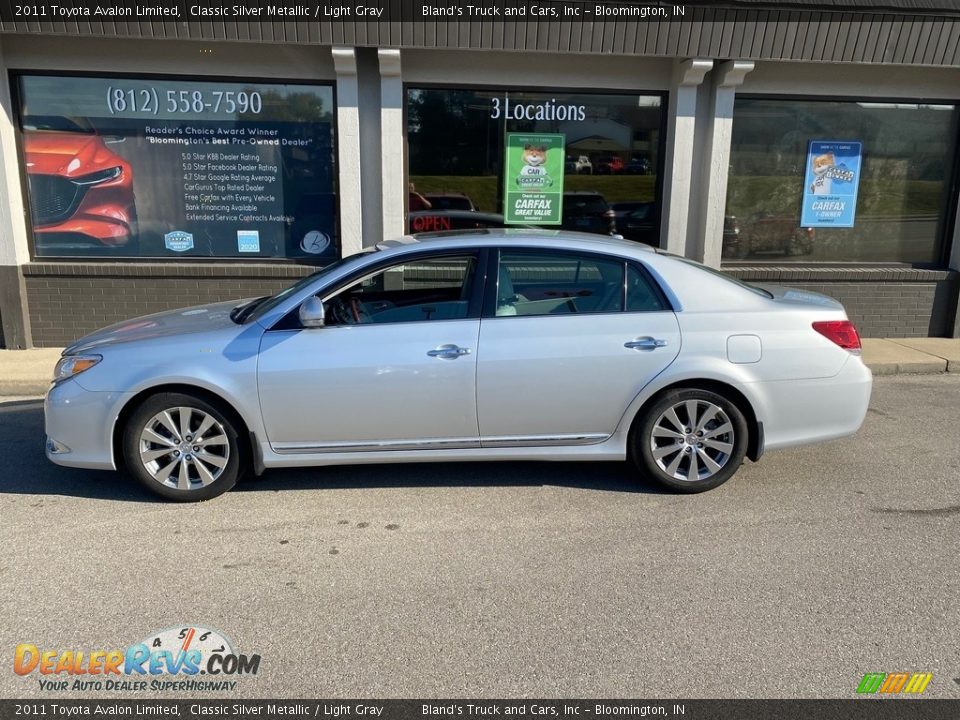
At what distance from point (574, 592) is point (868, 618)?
1.28 m

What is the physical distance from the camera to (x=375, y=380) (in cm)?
430

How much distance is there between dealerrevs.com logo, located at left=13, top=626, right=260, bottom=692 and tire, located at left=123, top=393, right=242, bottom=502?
1.42 m

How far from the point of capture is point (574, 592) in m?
3.46

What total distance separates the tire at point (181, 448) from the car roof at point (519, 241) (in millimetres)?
1494

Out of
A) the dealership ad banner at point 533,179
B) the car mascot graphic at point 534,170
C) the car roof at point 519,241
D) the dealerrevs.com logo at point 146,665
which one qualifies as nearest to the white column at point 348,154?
Answer: the dealership ad banner at point 533,179

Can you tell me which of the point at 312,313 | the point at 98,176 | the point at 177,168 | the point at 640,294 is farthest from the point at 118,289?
the point at 640,294

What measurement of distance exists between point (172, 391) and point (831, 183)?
8304 millimetres

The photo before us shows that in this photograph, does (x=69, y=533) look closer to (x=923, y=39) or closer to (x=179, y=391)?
(x=179, y=391)

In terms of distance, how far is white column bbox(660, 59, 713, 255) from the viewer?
8.48 m

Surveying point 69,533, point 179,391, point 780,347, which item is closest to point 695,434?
point 780,347

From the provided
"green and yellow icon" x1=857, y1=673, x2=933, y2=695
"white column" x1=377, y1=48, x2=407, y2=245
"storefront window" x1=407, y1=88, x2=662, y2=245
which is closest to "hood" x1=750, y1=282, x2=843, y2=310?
"green and yellow icon" x1=857, y1=673, x2=933, y2=695

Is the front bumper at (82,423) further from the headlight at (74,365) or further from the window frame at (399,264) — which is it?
the window frame at (399,264)

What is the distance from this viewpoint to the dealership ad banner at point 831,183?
9180 mm

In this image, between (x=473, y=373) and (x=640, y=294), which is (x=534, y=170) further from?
(x=473, y=373)
